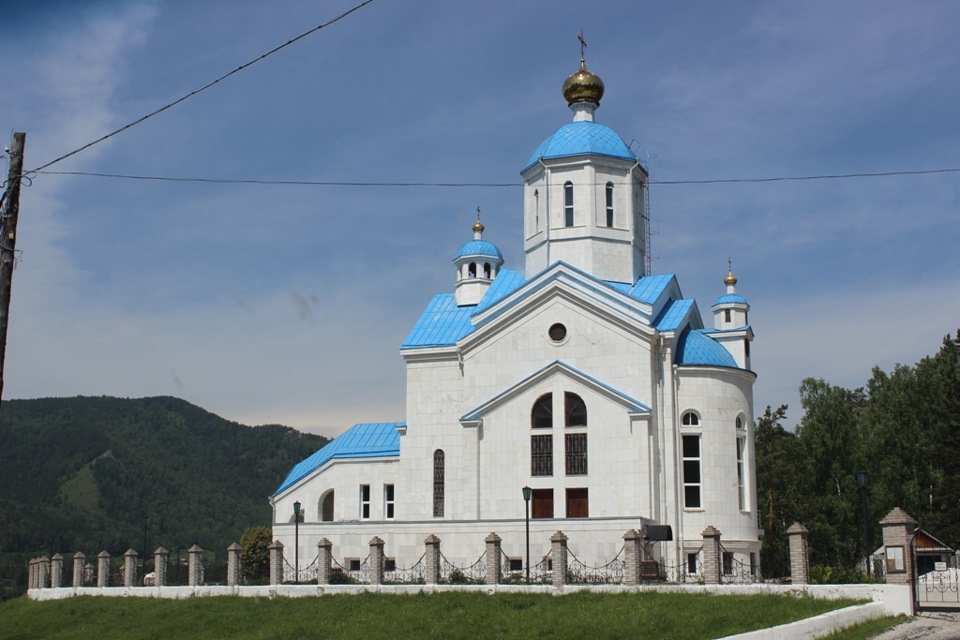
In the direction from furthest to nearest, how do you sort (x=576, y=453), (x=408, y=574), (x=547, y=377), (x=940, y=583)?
(x=940, y=583), (x=547, y=377), (x=576, y=453), (x=408, y=574)

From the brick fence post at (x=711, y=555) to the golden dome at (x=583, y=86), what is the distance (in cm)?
1650

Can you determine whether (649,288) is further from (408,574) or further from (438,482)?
(408,574)

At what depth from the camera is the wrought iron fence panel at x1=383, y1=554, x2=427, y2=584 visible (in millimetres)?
29292

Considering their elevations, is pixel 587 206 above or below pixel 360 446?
above

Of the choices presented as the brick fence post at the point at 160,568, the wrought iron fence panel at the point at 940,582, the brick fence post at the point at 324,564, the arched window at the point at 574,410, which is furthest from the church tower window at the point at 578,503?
the brick fence post at the point at 160,568

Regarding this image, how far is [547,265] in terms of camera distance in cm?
3428

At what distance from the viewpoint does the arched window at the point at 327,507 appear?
37.9 metres

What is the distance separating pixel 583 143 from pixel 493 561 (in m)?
14.1

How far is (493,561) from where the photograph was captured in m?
26.4

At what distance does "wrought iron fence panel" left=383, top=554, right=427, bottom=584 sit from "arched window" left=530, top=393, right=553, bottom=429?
493 cm

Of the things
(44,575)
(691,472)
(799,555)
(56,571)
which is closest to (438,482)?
(691,472)

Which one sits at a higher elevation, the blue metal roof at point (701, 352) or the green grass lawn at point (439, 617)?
the blue metal roof at point (701, 352)

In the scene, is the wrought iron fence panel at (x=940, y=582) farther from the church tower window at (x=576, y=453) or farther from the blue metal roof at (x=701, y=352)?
the church tower window at (x=576, y=453)

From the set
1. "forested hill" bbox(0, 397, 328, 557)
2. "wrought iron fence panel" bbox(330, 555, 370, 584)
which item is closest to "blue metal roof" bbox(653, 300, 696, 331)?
"wrought iron fence panel" bbox(330, 555, 370, 584)
